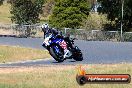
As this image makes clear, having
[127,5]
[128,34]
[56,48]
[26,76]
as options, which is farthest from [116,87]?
[127,5]

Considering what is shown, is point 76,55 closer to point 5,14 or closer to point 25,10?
point 25,10

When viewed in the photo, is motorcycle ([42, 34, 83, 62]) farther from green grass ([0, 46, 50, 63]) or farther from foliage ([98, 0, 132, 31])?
foliage ([98, 0, 132, 31])

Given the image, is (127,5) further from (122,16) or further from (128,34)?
(128,34)

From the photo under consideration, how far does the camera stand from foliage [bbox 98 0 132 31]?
158ft

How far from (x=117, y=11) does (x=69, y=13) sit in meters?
5.50

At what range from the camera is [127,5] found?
1895 inches

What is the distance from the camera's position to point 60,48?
23.8 meters

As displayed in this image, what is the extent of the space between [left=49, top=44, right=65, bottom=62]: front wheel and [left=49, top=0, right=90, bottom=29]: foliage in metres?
26.6

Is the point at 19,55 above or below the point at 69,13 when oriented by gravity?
below

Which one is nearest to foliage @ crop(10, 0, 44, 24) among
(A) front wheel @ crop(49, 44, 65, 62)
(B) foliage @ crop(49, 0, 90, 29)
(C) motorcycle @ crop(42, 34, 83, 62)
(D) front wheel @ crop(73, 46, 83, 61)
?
(B) foliage @ crop(49, 0, 90, 29)

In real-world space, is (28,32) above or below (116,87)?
below

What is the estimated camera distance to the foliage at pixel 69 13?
5091 cm

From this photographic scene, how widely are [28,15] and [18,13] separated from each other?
1302 millimetres

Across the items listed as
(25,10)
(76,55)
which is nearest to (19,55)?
(76,55)
